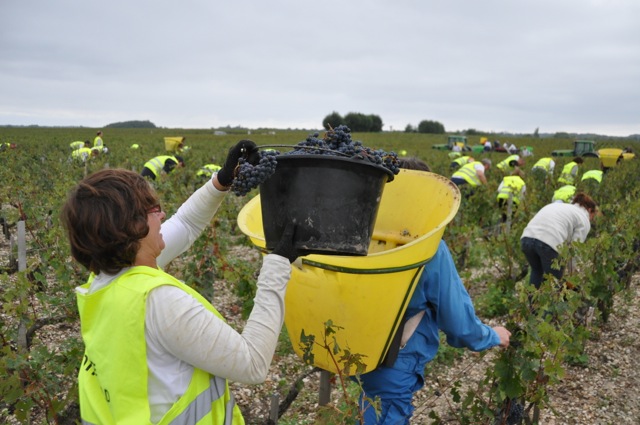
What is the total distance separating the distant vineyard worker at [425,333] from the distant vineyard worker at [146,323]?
2.42 feet

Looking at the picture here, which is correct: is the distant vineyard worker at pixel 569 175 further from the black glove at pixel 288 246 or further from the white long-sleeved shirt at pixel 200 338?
the white long-sleeved shirt at pixel 200 338

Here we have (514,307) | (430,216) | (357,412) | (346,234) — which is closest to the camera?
(346,234)

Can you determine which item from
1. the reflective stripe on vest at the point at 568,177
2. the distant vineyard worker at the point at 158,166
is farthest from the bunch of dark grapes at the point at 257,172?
the reflective stripe on vest at the point at 568,177

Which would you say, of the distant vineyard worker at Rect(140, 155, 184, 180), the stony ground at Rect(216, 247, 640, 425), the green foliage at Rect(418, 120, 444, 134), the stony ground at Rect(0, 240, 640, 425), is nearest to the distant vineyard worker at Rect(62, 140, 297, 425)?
the stony ground at Rect(0, 240, 640, 425)

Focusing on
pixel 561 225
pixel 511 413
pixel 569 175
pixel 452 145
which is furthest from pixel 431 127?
pixel 511 413

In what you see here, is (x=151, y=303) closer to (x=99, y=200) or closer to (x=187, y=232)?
(x=99, y=200)

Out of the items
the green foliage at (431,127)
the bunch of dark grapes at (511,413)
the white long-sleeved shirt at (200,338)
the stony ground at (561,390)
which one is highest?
the green foliage at (431,127)

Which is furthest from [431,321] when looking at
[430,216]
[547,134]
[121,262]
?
[547,134]

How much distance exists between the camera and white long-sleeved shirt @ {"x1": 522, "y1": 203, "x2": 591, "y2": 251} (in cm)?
439

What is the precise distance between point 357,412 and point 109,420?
791 mm

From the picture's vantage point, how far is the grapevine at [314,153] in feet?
4.14

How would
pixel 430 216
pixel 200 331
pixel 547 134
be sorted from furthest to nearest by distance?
pixel 547 134 < pixel 430 216 < pixel 200 331

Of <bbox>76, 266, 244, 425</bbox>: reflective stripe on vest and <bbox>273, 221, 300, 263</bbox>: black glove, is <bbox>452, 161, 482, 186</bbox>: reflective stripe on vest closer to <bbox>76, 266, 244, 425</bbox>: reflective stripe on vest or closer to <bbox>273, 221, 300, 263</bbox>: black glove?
<bbox>273, 221, 300, 263</bbox>: black glove

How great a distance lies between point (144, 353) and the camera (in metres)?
1.12
